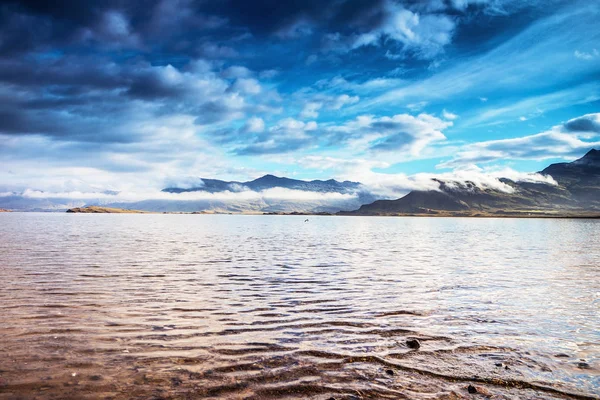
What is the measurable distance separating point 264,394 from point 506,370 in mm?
7481

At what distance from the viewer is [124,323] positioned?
52.3ft

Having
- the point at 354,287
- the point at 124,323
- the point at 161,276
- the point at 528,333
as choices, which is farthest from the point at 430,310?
the point at 161,276

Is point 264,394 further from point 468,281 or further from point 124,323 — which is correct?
point 468,281

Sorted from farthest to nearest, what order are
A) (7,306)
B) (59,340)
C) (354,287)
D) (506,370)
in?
(354,287), (7,306), (59,340), (506,370)

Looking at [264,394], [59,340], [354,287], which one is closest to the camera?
[264,394]

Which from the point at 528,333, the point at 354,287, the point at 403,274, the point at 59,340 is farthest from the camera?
the point at 403,274

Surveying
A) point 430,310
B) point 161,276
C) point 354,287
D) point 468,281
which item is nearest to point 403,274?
point 468,281

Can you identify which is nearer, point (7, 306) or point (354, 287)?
point (7, 306)

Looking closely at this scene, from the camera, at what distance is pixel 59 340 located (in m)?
13.5

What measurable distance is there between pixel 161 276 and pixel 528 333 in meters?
24.0

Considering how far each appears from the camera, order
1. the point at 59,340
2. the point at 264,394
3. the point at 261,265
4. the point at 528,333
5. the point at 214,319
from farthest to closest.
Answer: the point at 261,265 → the point at 214,319 → the point at 528,333 → the point at 59,340 → the point at 264,394

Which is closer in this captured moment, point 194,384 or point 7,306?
point 194,384

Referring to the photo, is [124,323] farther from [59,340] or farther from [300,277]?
[300,277]

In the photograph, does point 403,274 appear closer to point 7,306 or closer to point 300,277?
point 300,277
